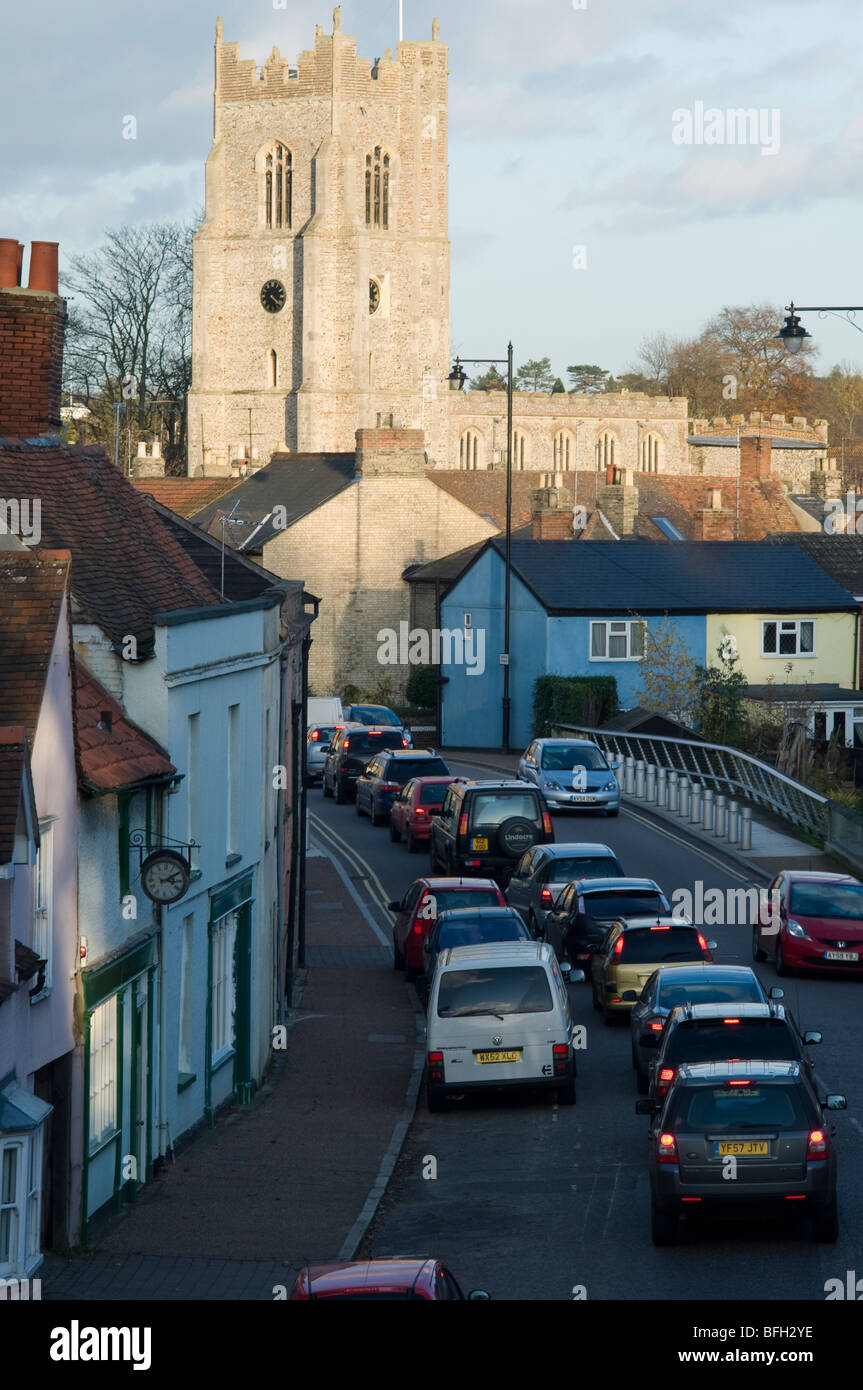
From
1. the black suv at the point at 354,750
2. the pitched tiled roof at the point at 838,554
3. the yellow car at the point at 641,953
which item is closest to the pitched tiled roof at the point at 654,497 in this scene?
the pitched tiled roof at the point at 838,554

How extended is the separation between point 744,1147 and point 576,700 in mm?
39152

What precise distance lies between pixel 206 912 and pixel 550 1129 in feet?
13.9

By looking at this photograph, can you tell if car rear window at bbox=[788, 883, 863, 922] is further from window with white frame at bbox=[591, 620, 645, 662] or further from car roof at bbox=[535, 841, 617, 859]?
window with white frame at bbox=[591, 620, 645, 662]

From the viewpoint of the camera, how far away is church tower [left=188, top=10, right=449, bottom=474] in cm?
10788

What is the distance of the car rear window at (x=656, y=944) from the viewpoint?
23562mm

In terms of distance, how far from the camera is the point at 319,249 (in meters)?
108

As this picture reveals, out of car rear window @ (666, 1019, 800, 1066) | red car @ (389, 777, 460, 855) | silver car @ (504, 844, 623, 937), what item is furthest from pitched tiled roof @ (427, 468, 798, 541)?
car rear window @ (666, 1019, 800, 1066)

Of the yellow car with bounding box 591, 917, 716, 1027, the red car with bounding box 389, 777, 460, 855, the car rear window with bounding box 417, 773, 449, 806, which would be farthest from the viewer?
the car rear window with bounding box 417, 773, 449, 806

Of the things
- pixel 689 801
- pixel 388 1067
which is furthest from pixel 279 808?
pixel 689 801

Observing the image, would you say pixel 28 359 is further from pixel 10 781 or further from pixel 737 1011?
pixel 737 1011

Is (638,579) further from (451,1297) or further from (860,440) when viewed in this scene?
(860,440)

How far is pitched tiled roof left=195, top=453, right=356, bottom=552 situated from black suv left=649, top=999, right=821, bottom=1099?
179 feet

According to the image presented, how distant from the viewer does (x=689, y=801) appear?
138 ft
